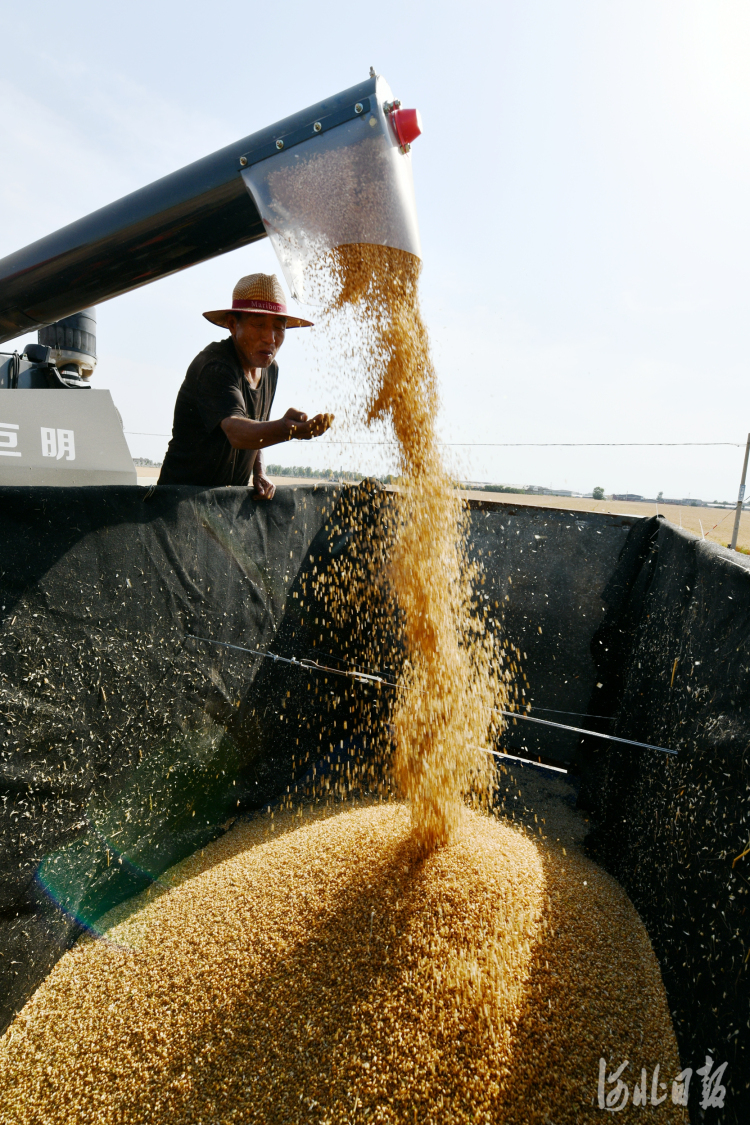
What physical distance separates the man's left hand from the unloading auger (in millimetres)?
663

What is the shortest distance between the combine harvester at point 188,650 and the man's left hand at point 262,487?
2.5 inches

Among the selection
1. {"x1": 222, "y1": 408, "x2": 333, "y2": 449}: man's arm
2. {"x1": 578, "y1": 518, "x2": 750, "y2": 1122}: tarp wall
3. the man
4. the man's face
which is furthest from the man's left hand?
{"x1": 578, "y1": 518, "x2": 750, "y2": 1122}: tarp wall

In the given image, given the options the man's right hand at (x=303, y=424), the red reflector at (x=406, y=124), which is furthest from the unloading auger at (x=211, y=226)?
the man's right hand at (x=303, y=424)

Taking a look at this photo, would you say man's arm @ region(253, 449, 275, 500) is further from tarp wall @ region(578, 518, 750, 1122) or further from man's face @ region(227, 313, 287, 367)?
tarp wall @ region(578, 518, 750, 1122)

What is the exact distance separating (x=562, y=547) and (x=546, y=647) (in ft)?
1.73

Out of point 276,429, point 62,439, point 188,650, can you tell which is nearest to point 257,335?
point 276,429

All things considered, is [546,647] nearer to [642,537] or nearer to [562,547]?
[562,547]

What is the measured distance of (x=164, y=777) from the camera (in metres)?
2.00

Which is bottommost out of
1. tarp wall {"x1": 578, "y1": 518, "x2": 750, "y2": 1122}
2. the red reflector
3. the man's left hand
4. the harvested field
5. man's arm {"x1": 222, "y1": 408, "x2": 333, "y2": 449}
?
the harvested field

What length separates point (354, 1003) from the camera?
1444 mm

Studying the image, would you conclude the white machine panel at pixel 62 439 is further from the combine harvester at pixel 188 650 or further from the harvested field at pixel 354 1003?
the harvested field at pixel 354 1003

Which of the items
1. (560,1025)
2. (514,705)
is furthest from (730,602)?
(514,705)

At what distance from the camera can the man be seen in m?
2.19

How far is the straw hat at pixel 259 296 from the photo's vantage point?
2309 mm
